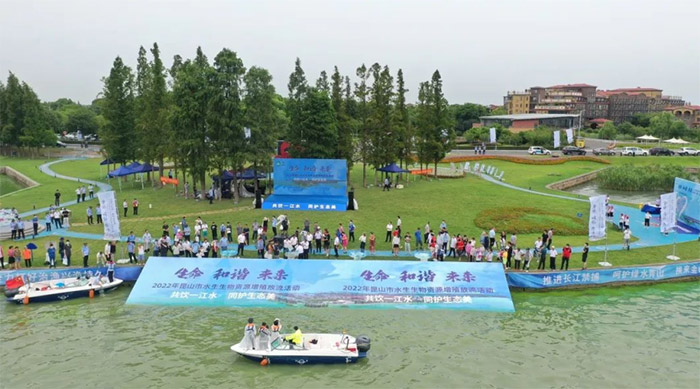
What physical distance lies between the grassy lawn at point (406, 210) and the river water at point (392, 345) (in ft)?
21.0

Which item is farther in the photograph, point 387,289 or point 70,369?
point 387,289

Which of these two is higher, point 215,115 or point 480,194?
point 215,115

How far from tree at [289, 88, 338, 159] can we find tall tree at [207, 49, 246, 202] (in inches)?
287

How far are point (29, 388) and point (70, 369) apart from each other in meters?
1.48

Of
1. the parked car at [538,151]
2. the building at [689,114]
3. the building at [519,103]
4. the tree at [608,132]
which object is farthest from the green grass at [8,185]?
the building at [689,114]

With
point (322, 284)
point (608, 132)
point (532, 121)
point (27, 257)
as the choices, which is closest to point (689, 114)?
point (608, 132)

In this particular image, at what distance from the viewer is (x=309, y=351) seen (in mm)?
19672

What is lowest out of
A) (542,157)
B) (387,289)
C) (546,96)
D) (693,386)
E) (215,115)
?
(693,386)

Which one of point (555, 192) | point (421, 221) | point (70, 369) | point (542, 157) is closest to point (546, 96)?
point (542, 157)

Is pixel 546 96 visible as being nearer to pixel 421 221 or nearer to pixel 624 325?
pixel 421 221

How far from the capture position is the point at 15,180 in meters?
69.9

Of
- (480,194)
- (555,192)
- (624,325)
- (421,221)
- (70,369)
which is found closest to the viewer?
(70,369)

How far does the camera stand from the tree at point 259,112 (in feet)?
144

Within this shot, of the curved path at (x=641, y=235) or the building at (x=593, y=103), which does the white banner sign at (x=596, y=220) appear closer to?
the curved path at (x=641, y=235)
